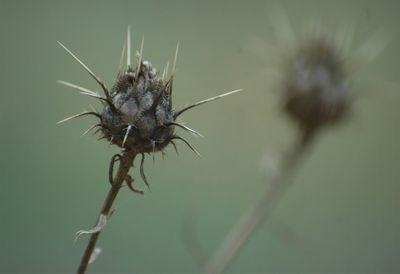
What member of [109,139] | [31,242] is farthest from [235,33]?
[109,139]

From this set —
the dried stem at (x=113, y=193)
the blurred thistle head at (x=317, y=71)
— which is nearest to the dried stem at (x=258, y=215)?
the blurred thistle head at (x=317, y=71)

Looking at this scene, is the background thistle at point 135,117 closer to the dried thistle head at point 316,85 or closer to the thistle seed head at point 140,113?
the thistle seed head at point 140,113

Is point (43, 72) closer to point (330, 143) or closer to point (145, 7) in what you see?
point (145, 7)

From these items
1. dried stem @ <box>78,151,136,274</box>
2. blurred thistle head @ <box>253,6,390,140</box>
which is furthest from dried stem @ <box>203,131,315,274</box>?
dried stem @ <box>78,151,136,274</box>

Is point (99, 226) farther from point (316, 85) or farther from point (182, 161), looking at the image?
point (182, 161)

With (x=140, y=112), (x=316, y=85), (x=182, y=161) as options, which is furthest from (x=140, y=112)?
(x=182, y=161)

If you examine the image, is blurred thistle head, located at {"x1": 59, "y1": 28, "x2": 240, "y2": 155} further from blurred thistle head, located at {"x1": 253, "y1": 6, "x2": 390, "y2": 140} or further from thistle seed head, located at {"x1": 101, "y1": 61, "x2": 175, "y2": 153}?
blurred thistle head, located at {"x1": 253, "y1": 6, "x2": 390, "y2": 140}
